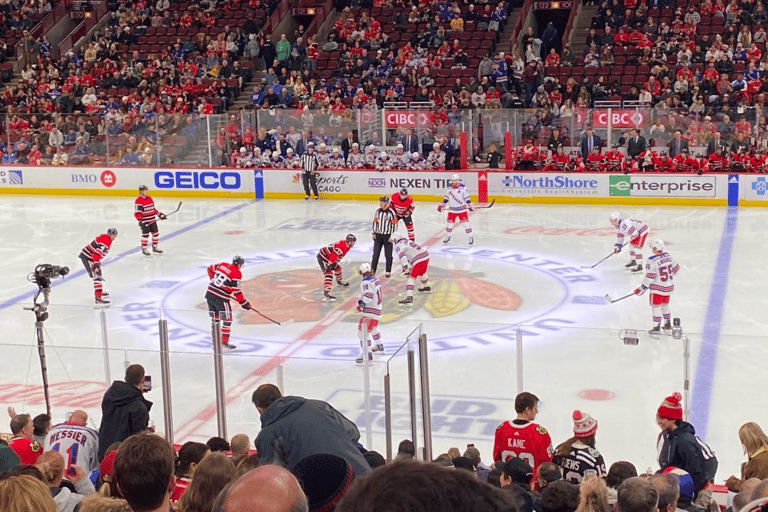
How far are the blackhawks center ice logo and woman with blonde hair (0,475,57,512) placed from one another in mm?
6562

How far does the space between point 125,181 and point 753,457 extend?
2160 cm

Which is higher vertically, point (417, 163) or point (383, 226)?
point (417, 163)

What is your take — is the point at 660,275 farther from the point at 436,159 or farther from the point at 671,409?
the point at 436,159

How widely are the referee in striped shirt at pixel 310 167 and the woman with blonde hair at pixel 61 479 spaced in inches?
721

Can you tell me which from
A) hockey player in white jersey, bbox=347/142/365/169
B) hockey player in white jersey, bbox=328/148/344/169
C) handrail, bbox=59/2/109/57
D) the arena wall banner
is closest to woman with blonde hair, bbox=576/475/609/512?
hockey player in white jersey, bbox=347/142/365/169

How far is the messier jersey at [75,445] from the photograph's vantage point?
638 centimetres

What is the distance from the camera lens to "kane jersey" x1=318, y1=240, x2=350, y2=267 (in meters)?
14.3

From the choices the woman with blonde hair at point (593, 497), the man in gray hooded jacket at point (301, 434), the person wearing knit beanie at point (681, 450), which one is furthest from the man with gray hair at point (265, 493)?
the person wearing knit beanie at point (681, 450)

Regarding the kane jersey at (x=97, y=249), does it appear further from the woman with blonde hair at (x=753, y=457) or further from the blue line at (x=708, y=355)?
the woman with blonde hair at (x=753, y=457)

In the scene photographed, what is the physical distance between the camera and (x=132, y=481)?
3.16 metres

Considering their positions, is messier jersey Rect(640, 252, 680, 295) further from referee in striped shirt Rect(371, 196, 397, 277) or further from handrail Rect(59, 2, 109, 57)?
handrail Rect(59, 2, 109, 57)

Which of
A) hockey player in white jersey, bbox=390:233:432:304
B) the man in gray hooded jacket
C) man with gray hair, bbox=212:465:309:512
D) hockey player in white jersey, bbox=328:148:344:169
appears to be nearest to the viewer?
man with gray hair, bbox=212:465:309:512

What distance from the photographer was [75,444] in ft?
21.0

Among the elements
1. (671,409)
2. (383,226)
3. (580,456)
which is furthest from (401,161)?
(580,456)
